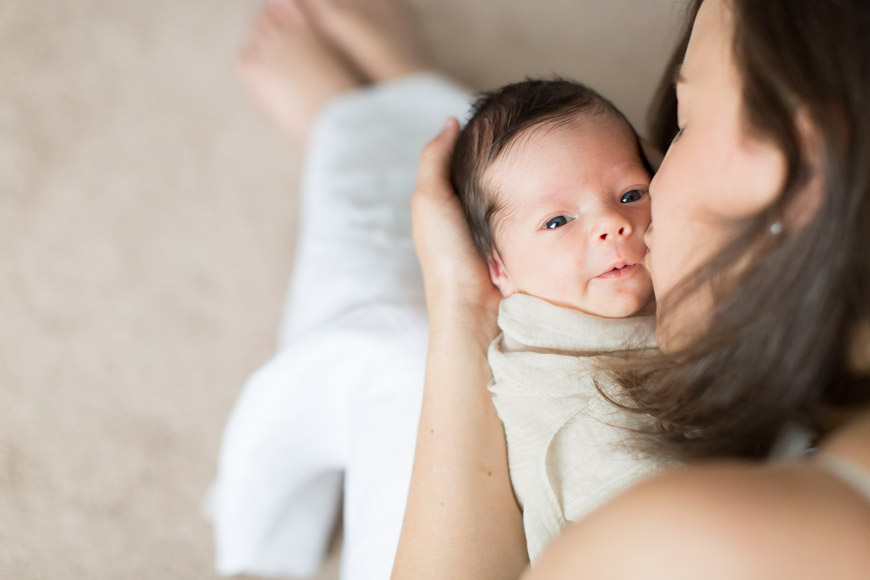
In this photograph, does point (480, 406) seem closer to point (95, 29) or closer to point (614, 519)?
point (614, 519)

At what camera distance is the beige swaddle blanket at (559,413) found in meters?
0.76

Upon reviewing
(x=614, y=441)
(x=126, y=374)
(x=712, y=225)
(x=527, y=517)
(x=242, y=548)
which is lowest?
(x=242, y=548)

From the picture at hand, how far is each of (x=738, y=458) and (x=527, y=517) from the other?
0.25 metres

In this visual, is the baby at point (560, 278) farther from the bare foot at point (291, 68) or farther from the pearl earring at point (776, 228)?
the bare foot at point (291, 68)

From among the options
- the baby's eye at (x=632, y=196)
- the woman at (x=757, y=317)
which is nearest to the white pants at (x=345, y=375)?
the woman at (x=757, y=317)

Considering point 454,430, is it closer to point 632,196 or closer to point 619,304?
point 619,304

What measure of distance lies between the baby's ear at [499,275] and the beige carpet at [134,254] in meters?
0.68

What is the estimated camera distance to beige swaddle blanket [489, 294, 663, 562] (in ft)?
2.50

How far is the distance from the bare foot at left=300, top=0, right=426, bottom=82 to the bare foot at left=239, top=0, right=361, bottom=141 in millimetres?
32

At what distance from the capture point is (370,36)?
61.5 inches

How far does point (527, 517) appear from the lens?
800 mm

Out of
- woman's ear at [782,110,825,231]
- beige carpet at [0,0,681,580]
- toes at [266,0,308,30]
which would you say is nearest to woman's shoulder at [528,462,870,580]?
woman's ear at [782,110,825,231]

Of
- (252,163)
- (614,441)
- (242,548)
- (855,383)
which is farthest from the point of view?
(252,163)

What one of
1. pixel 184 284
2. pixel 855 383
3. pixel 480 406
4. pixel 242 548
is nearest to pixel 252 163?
pixel 184 284
